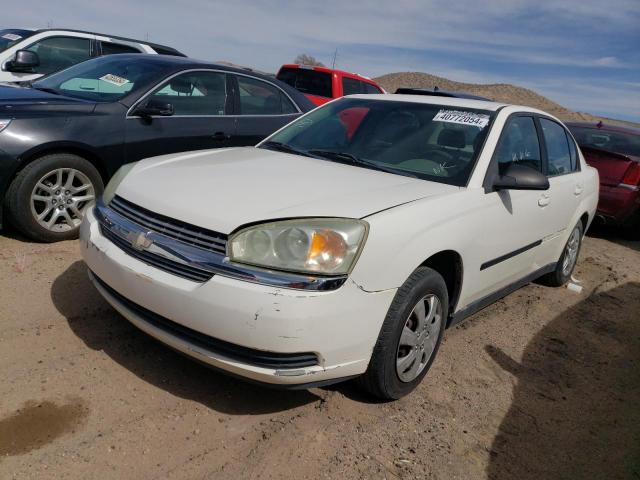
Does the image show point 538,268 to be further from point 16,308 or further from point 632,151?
point 632,151

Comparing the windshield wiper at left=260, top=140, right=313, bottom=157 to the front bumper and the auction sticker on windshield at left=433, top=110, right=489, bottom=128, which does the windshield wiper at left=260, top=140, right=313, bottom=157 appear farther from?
the front bumper

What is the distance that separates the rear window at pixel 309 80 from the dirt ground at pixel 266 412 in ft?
25.0

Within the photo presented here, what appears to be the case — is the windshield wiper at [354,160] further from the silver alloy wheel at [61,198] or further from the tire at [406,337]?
the silver alloy wheel at [61,198]

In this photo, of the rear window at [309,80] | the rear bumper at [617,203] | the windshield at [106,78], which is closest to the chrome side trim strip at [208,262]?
the windshield at [106,78]

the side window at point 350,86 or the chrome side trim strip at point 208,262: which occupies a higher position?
the side window at point 350,86

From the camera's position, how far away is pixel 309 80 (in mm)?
10953

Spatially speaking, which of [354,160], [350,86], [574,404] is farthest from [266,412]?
[350,86]

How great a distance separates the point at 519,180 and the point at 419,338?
114cm

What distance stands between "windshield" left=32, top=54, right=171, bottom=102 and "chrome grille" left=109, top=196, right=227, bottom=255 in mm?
2397

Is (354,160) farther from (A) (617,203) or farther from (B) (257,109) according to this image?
(A) (617,203)

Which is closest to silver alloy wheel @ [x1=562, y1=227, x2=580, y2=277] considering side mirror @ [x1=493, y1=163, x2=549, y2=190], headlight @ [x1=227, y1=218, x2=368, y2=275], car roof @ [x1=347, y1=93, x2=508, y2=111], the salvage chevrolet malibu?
the salvage chevrolet malibu

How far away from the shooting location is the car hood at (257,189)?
254 cm

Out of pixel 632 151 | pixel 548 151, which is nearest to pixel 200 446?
pixel 548 151

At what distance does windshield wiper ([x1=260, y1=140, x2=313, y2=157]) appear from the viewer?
3709mm
